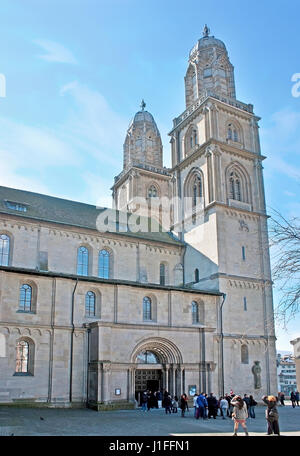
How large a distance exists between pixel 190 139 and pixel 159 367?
24224 millimetres

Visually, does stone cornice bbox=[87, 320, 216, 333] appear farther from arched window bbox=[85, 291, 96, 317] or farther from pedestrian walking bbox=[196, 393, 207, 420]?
pedestrian walking bbox=[196, 393, 207, 420]

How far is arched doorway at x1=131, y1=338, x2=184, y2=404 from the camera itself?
102 feet

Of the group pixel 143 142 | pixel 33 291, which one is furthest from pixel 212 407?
pixel 143 142

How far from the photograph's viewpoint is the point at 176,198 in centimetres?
4591

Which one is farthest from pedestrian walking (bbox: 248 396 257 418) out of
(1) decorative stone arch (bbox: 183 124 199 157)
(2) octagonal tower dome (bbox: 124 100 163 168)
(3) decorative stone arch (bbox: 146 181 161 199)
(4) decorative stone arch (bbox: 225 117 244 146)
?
(2) octagonal tower dome (bbox: 124 100 163 168)

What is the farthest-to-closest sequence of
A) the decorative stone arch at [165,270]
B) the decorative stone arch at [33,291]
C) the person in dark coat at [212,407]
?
the decorative stone arch at [165,270], the decorative stone arch at [33,291], the person in dark coat at [212,407]

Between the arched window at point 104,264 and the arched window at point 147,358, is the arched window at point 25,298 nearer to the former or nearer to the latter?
the arched window at point 104,264

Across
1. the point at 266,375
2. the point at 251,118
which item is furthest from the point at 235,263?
the point at 251,118

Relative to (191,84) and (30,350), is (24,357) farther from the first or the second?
(191,84)

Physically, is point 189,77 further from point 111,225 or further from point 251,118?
point 111,225

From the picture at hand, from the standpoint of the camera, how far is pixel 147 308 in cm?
3331

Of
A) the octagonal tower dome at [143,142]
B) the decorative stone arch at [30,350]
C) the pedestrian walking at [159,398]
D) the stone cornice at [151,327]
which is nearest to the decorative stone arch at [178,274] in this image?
the stone cornice at [151,327]

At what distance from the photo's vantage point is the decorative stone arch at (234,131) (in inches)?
1729

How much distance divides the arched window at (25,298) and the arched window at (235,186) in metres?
21.2
